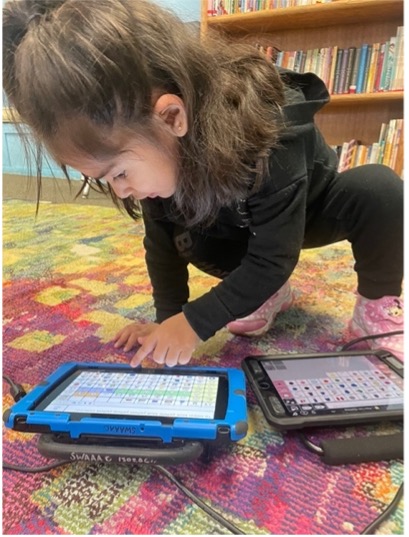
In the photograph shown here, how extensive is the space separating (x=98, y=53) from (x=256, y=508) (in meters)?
0.40

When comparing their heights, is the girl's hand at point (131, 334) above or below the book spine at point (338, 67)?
below

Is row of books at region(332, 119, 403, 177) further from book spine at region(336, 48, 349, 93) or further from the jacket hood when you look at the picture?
the jacket hood

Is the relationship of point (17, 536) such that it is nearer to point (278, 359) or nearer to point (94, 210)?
point (278, 359)

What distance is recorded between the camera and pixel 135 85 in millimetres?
399

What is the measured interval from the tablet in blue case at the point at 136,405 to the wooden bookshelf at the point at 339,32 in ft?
4.20

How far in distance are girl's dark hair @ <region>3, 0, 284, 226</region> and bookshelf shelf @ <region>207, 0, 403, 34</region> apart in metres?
1.02

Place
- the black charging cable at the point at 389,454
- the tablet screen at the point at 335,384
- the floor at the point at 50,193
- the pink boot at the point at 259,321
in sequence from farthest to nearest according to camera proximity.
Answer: the floor at the point at 50,193
the pink boot at the point at 259,321
the tablet screen at the point at 335,384
the black charging cable at the point at 389,454

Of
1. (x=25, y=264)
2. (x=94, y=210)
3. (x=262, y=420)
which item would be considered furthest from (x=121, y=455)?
(x=94, y=210)

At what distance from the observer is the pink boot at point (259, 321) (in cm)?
63

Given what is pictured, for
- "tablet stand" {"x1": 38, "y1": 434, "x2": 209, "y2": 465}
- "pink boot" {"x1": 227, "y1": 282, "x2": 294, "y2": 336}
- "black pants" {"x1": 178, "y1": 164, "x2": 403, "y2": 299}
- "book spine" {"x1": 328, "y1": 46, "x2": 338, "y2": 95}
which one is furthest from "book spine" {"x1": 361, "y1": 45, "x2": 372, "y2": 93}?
"tablet stand" {"x1": 38, "y1": 434, "x2": 209, "y2": 465}

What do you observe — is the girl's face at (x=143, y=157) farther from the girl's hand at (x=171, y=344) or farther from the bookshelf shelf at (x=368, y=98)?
the bookshelf shelf at (x=368, y=98)

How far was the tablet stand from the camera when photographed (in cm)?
→ 34

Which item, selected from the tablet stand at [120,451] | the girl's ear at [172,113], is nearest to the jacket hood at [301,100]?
the girl's ear at [172,113]

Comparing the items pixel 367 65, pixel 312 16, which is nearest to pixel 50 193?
pixel 312 16
